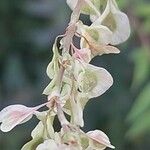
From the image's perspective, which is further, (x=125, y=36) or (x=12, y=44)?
(x=12, y=44)

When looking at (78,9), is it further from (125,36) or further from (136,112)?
(136,112)

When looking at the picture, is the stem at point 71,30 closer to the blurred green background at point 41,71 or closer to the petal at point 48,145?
the petal at point 48,145

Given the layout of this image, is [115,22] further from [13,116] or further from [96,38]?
[13,116]

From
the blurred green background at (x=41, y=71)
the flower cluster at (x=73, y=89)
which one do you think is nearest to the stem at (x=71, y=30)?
the flower cluster at (x=73, y=89)

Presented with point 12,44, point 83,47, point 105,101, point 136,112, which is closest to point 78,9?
point 83,47

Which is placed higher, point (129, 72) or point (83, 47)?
point (83, 47)
